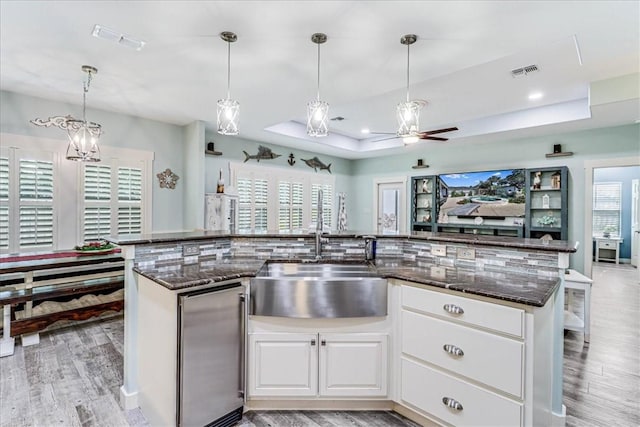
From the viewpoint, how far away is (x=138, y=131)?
15.0 ft

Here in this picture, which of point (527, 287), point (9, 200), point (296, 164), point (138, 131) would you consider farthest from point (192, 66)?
point (296, 164)

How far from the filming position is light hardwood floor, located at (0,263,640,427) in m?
2.10

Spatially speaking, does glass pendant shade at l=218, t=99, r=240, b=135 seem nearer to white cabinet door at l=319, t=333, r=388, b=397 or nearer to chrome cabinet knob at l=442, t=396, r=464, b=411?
white cabinet door at l=319, t=333, r=388, b=397

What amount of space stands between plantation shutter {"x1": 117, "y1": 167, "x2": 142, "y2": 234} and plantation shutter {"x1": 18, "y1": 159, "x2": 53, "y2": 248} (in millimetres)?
737

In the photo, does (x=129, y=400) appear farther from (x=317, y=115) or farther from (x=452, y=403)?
(x=317, y=115)

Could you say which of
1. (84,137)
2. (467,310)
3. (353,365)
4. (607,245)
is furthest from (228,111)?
(607,245)

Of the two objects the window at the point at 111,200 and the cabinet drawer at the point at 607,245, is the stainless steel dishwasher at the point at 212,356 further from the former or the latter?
Result: the cabinet drawer at the point at 607,245

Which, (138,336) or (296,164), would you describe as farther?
(296,164)

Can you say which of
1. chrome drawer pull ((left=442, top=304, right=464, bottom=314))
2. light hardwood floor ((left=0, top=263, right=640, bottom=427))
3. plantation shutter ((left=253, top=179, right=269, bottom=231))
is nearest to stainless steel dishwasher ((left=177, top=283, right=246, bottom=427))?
light hardwood floor ((left=0, top=263, right=640, bottom=427))

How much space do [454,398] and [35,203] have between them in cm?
476

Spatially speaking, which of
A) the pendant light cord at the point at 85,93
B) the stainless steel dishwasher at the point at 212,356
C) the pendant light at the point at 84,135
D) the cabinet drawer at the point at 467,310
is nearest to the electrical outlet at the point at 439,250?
the cabinet drawer at the point at 467,310

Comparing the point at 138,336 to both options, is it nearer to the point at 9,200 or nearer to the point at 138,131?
the point at 9,200

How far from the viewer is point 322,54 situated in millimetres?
2709

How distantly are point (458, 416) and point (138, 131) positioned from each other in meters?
4.94
